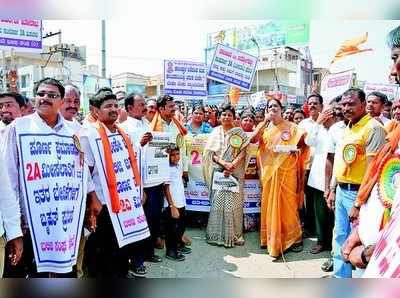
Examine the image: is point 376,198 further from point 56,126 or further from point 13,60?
point 13,60

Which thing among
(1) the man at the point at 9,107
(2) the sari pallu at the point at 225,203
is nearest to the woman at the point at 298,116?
(2) the sari pallu at the point at 225,203

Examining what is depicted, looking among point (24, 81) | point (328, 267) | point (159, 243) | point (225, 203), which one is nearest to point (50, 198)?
point (159, 243)

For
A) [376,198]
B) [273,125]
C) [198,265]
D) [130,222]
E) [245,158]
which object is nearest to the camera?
[376,198]

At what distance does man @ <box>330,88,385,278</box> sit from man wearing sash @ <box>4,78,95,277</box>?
1.73 metres

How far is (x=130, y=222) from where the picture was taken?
8.11 feet

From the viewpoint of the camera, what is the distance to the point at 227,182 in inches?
155

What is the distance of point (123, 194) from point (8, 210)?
0.84 meters

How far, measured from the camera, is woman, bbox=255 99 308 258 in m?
3.70

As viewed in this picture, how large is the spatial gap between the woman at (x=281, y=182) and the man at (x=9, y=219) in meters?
2.48

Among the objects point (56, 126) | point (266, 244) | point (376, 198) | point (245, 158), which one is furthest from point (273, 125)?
point (376, 198)

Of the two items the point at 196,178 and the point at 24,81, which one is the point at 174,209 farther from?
the point at 24,81

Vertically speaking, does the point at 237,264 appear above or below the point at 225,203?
below

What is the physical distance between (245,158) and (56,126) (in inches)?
93.7

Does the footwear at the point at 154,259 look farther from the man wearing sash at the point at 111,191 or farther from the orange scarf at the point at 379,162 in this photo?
the orange scarf at the point at 379,162
